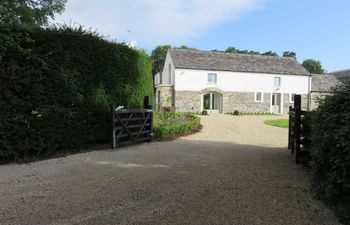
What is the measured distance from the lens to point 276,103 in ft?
111

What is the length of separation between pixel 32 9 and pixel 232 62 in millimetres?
21580

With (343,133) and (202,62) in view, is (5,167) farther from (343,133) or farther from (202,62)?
(202,62)

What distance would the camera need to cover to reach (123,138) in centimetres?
954

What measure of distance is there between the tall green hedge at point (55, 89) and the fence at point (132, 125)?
1.37ft

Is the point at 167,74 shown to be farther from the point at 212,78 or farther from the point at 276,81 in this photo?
the point at 276,81

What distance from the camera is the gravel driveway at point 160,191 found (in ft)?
12.1

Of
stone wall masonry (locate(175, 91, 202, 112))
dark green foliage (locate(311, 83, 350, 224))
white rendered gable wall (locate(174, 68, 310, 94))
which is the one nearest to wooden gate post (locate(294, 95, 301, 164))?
dark green foliage (locate(311, 83, 350, 224))

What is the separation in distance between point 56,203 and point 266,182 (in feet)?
11.3

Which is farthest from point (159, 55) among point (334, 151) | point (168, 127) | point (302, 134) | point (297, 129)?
point (334, 151)

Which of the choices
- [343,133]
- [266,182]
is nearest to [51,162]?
[266,182]

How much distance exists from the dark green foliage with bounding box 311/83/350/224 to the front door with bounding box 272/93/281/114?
99.9 feet

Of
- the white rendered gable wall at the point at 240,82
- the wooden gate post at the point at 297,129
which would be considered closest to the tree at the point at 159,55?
the white rendered gable wall at the point at 240,82

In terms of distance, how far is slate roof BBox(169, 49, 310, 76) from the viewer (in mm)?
30953

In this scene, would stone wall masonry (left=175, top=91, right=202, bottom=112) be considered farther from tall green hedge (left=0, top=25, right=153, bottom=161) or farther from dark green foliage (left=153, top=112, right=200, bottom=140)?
tall green hedge (left=0, top=25, right=153, bottom=161)
